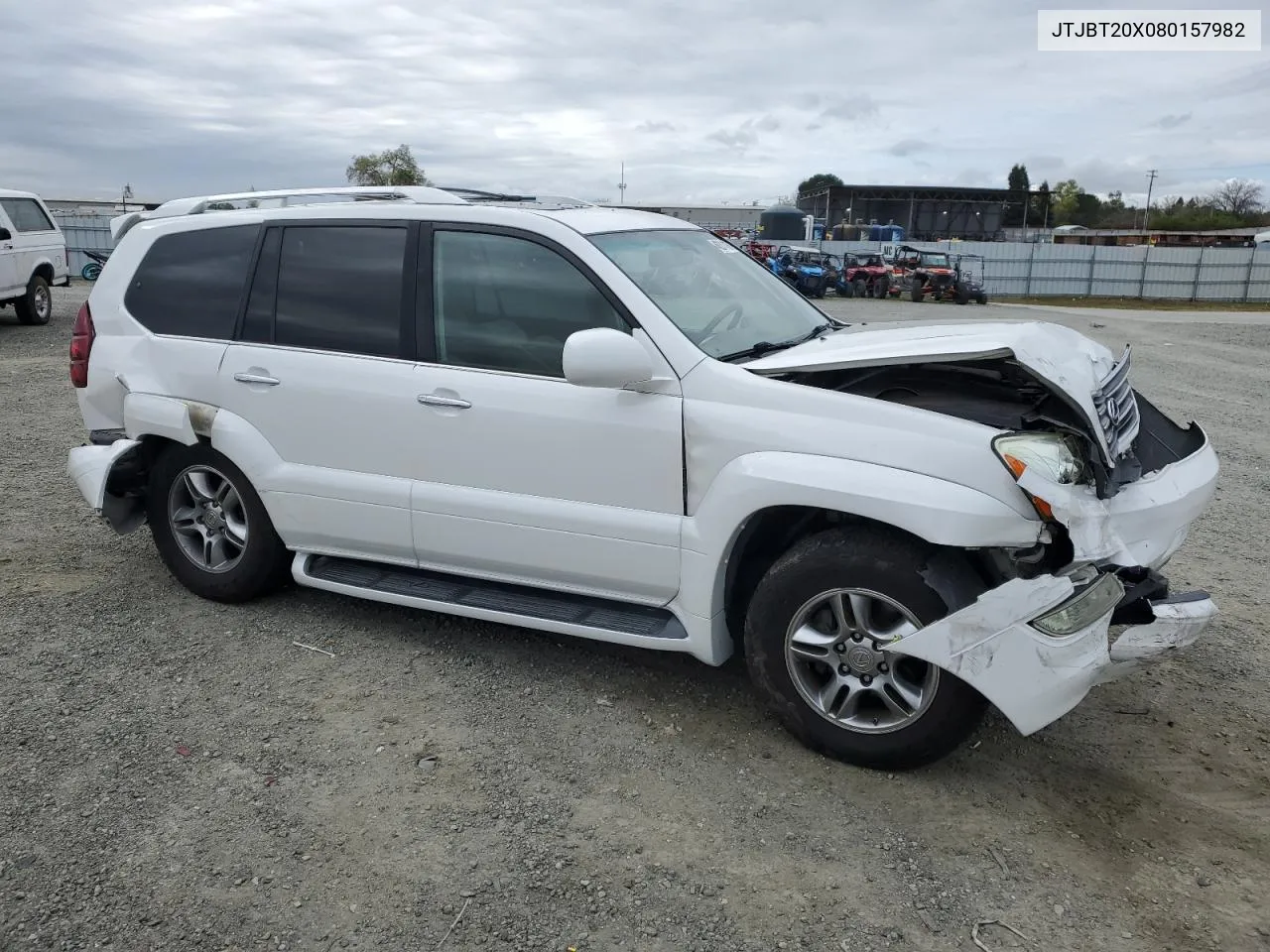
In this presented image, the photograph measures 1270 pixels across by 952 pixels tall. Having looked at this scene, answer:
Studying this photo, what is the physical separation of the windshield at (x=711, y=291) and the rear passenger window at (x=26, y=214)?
14.1 meters

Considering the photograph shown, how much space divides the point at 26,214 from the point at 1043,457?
16.5m

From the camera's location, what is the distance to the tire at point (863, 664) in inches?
126

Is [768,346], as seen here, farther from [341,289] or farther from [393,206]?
[341,289]

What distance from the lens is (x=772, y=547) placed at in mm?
3773

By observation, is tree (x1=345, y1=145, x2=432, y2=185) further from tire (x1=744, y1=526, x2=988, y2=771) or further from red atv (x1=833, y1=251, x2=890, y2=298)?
tire (x1=744, y1=526, x2=988, y2=771)

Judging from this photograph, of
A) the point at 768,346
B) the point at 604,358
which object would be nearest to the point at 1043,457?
the point at 768,346

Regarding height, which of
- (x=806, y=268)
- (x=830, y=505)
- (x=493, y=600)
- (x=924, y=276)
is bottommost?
(x=924, y=276)

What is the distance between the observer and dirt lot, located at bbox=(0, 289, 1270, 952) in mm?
2760

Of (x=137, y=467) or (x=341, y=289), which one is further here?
(x=137, y=467)

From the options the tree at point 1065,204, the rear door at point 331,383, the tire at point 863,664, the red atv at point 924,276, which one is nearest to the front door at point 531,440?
the rear door at point 331,383

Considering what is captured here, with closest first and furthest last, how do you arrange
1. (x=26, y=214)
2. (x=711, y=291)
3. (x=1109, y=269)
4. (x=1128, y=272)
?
(x=711, y=291) → (x=26, y=214) → (x=1128, y=272) → (x=1109, y=269)

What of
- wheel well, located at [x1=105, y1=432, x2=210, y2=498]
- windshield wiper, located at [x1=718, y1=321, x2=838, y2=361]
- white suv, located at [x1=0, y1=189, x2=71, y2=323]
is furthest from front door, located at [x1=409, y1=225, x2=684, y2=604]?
white suv, located at [x1=0, y1=189, x2=71, y2=323]

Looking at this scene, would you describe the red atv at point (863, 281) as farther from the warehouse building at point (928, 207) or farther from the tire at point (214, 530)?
the warehouse building at point (928, 207)

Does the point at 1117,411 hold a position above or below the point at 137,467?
above
